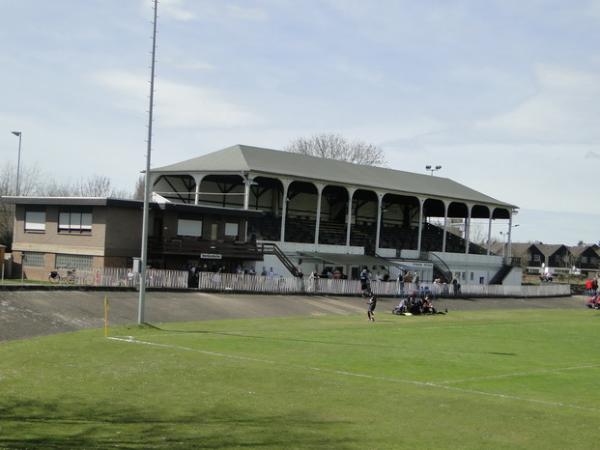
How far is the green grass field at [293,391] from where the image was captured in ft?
48.7

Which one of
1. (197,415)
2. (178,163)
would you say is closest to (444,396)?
(197,415)

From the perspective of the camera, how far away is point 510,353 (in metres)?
29.3

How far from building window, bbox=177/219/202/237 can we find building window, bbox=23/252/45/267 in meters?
8.27

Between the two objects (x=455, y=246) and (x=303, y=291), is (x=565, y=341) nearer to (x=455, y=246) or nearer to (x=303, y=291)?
(x=303, y=291)

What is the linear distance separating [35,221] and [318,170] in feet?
83.8

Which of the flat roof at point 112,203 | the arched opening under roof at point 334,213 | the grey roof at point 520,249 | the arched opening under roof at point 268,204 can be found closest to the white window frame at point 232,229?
the flat roof at point 112,203

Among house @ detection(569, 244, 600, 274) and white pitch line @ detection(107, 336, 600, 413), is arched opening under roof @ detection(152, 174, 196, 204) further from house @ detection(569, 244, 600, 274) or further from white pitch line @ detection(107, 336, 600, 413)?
house @ detection(569, 244, 600, 274)

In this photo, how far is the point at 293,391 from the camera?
19.7 m

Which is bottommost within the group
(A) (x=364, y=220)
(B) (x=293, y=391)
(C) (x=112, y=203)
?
(B) (x=293, y=391)

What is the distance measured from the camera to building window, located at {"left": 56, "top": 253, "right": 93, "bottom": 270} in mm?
47594

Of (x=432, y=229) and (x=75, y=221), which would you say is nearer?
(x=75, y=221)

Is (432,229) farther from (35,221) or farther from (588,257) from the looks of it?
(588,257)

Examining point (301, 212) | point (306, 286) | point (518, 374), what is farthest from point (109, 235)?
point (301, 212)

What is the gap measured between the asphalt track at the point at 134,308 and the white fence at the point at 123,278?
1069 mm
